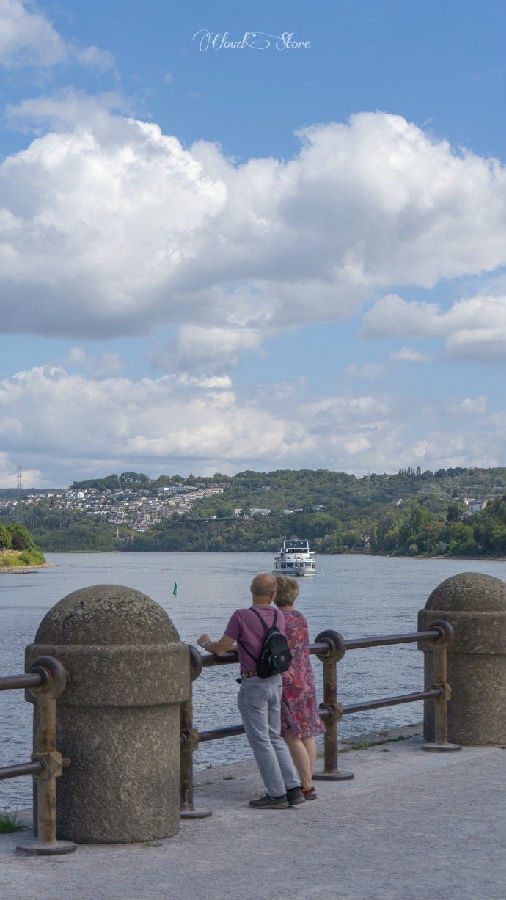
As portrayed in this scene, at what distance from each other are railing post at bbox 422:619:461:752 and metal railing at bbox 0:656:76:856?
4110mm

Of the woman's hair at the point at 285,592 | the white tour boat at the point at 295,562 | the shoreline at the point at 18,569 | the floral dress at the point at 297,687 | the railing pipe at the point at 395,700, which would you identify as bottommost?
the shoreline at the point at 18,569

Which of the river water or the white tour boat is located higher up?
the white tour boat

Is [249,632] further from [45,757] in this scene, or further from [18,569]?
[18,569]

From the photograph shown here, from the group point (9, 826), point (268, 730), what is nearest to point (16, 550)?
point (268, 730)

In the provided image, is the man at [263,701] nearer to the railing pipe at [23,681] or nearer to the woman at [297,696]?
the woman at [297,696]

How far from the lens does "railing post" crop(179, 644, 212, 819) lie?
287 inches

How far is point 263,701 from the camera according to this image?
7.43 m

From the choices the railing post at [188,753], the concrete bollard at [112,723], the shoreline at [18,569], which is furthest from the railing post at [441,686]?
the shoreline at [18,569]

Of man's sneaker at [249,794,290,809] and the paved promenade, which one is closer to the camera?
the paved promenade

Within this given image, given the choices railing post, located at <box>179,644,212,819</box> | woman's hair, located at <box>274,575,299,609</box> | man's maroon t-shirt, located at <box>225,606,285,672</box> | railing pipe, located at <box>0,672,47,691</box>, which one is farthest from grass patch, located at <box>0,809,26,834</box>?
woman's hair, located at <box>274,575,299,609</box>

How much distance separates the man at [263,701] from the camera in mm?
7391

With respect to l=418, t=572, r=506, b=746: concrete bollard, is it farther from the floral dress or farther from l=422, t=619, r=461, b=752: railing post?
the floral dress

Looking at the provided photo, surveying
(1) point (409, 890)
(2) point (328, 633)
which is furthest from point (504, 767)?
(1) point (409, 890)

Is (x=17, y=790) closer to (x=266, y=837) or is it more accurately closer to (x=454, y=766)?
(x=454, y=766)
